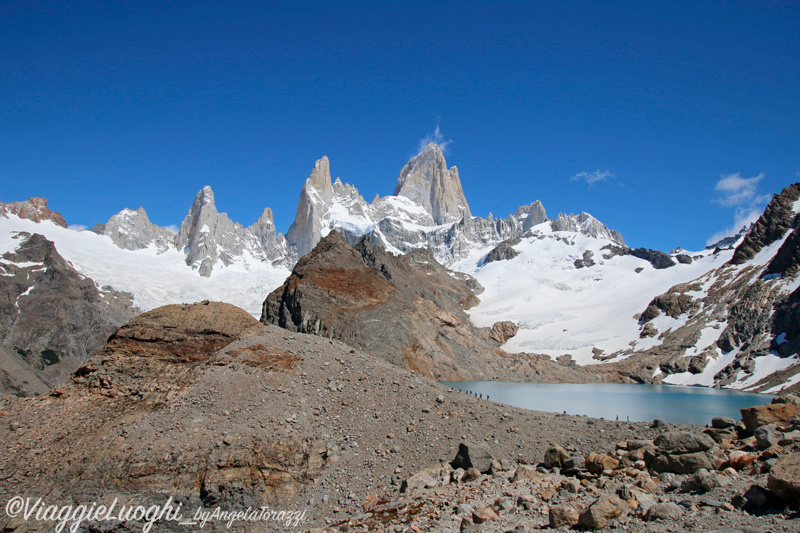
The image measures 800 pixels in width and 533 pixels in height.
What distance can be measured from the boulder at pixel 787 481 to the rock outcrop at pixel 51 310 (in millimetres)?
114625

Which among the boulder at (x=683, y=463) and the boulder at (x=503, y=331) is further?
the boulder at (x=503, y=331)

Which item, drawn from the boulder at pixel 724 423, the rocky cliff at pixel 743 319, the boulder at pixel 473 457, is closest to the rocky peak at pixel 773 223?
the rocky cliff at pixel 743 319

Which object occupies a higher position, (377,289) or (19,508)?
(377,289)

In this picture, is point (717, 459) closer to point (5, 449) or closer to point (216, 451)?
point (216, 451)

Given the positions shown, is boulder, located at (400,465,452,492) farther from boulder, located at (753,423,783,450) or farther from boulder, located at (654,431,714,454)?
boulder, located at (753,423,783,450)

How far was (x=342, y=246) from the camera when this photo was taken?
3767 inches

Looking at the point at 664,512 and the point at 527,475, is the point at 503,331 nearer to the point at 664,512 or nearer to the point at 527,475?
the point at 527,475

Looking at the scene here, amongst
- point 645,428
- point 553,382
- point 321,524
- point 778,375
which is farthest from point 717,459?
point 778,375

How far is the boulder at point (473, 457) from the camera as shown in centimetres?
1686

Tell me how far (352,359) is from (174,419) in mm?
8821

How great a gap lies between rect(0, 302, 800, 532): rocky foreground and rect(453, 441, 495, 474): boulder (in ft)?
0.19

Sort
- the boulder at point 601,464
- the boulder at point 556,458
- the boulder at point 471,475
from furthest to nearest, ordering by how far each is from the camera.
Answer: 1. the boulder at point 556,458
2. the boulder at point 471,475
3. the boulder at point 601,464

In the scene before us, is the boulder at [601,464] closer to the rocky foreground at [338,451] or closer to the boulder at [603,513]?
the rocky foreground at [338,451]

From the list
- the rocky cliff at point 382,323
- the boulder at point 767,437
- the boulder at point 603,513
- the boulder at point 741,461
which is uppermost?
the rocky cliff at point 382,323
